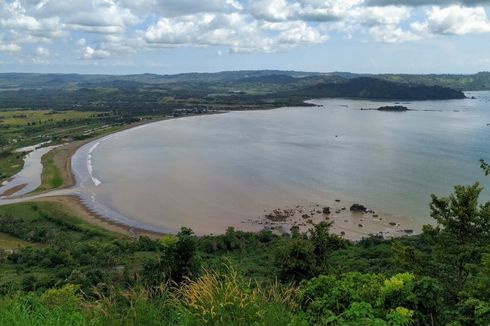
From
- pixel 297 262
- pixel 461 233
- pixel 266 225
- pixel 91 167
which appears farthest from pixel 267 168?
pixel 461 233

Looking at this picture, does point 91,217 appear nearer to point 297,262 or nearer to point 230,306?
point 297,262

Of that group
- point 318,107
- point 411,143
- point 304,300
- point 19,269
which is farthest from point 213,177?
point 318,107

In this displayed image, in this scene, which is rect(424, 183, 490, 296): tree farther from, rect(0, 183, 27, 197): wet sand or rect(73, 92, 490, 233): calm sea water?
rect(0, 183, 27, 197): wet sand

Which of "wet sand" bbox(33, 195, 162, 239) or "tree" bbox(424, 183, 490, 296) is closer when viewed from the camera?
"tree" bbox(424, 183, 490, 296)

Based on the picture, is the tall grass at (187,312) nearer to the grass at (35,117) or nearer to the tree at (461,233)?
the tree at (461,233)

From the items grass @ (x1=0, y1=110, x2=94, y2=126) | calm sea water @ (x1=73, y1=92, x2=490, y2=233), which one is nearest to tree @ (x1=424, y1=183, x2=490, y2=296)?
calm sea water @ (x1=73, y1=92, x2=490, y2=233)

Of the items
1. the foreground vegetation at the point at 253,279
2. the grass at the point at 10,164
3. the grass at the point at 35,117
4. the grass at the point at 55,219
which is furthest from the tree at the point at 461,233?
the grass at the point at 35,117

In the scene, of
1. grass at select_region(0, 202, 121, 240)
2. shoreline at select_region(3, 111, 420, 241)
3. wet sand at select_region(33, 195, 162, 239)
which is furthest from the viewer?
wet sand at select_region(33, 195, 162, 239)
